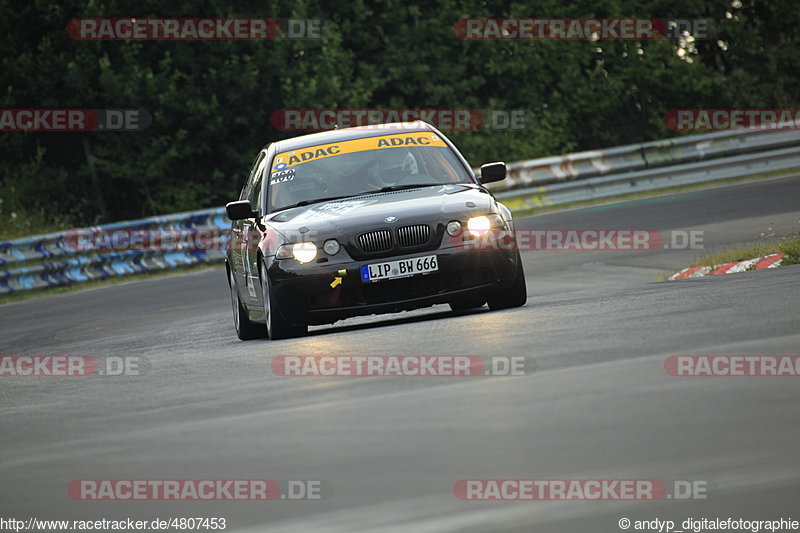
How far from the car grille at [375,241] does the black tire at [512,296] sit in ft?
3.04

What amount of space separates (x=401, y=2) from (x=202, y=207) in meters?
6.69

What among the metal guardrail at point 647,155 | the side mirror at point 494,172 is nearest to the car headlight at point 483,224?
the side mirror at point 494,172

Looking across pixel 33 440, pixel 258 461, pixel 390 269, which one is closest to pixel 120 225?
pixel 390 269

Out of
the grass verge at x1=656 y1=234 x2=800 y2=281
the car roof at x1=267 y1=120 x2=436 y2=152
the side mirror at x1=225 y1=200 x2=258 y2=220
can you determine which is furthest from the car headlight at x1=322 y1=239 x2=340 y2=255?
the grass verge at x1=656 y1=234 x2=800 y2=281

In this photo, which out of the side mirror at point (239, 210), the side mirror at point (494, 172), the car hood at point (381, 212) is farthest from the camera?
the side mirror at point (494, 172)

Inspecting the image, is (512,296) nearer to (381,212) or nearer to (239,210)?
(381,212)

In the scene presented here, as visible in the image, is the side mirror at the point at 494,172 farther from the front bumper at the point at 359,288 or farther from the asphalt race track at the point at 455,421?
the front bumper at the point at 359,288

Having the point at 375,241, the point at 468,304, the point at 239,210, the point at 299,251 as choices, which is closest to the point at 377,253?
the point at 375,241

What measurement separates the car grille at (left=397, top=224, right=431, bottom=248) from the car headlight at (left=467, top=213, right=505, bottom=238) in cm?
A: 33

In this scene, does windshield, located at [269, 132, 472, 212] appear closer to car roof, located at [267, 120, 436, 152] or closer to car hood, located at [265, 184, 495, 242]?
car roof, located at [267, 120, 436, 152]

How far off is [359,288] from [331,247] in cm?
35

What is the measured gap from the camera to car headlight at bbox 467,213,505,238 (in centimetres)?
993

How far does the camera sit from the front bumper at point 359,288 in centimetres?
977

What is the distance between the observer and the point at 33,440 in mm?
6492
